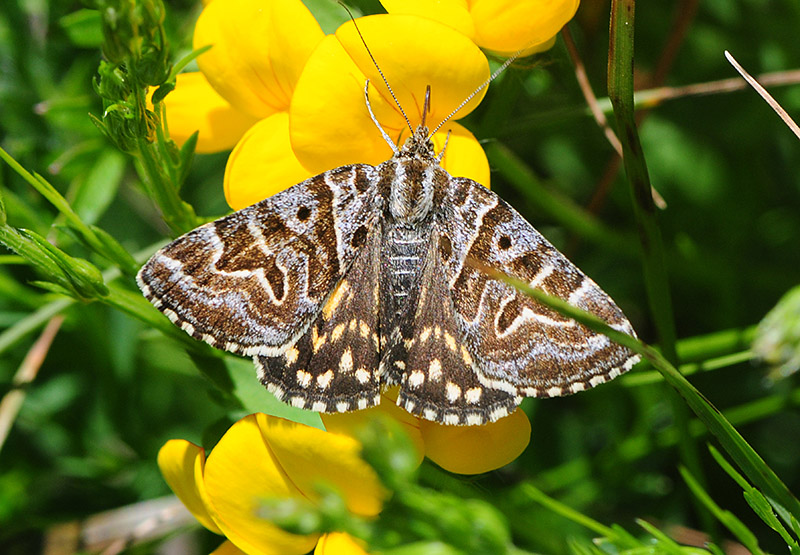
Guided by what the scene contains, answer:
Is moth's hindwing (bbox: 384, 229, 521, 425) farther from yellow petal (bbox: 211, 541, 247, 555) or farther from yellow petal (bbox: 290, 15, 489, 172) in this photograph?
yellow petal (bbox: 211, 541, 247, 555)

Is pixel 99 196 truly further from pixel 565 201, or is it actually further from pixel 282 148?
pixel 565 201

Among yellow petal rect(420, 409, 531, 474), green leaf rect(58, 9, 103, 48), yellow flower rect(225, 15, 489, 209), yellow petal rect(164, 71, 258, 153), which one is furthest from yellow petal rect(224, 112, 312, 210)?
green leaf rect(58, 9, 103, 48)

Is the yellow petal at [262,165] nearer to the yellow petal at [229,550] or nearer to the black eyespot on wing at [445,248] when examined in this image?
the black eyespot on wing at [445,248]

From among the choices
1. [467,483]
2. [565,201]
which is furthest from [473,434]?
[565,201]

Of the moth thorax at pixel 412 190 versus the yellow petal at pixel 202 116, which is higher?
the moth thorax at pixel 412 190

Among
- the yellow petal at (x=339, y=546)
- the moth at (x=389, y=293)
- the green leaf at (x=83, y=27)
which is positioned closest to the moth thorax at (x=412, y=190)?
the moth at (x=389, y=293)

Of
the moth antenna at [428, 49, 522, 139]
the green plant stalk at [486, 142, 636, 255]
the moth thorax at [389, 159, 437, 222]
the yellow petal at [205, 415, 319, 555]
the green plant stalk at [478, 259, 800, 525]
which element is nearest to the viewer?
the green plant stalk at [478, 259, 800, 525]

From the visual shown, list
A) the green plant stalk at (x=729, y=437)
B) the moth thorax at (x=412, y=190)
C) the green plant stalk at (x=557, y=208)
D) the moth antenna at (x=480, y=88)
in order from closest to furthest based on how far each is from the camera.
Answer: the green plant stalk at (x=729, y=437) → the moth antenna at (x=480, y=88) → the moth thorax at (x=412, y=190) → the green plant stalk at (x=557, y=208)
